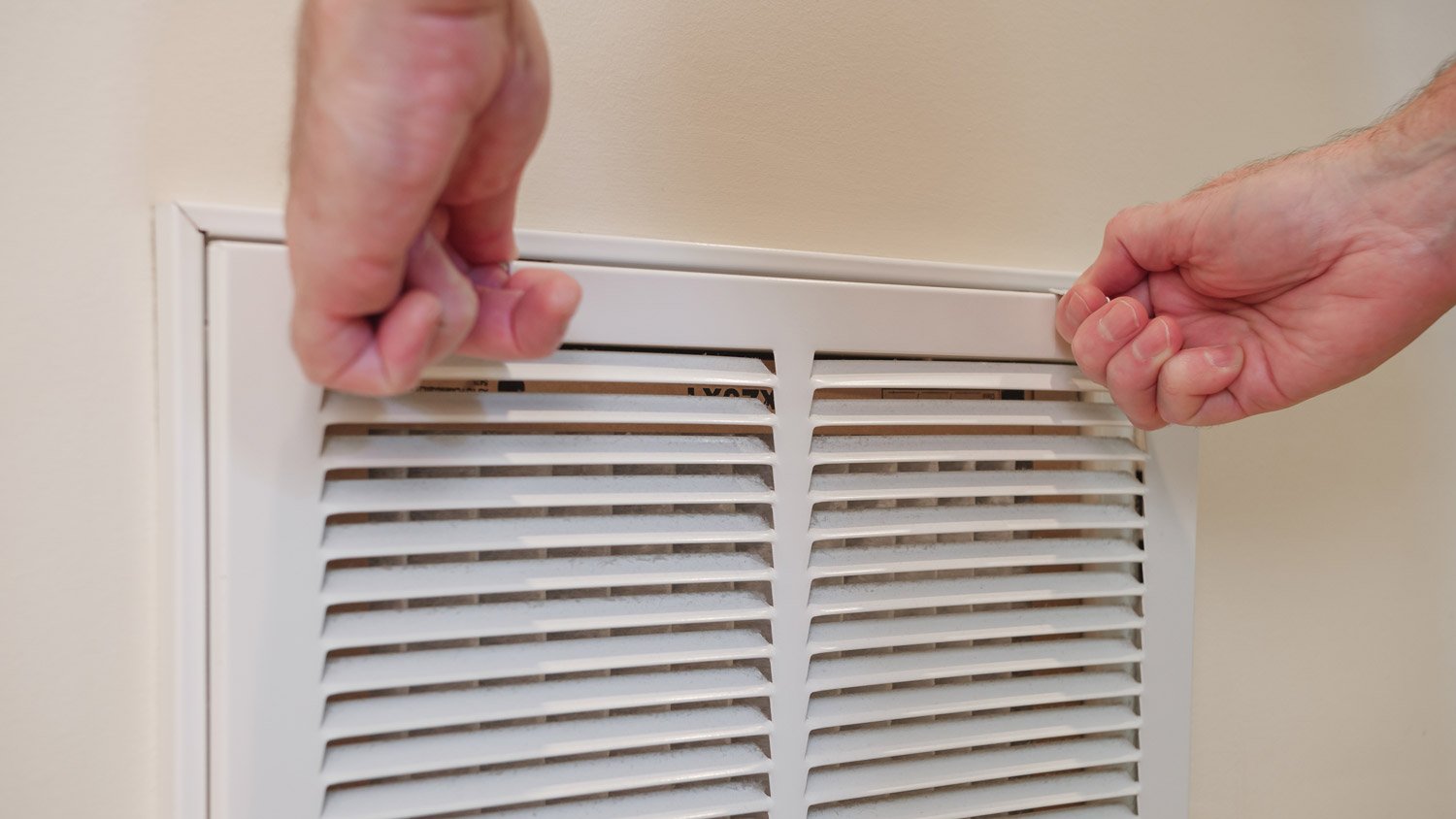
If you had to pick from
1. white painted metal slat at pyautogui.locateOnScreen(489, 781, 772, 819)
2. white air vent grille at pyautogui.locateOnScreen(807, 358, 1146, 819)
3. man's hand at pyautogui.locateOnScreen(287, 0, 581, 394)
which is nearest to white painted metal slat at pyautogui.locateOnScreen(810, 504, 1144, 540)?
white air vent grille at pyautogui.locateOnScreen(807, 358, 1146, 819)

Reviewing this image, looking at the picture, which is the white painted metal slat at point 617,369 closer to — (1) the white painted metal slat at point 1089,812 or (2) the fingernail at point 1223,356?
(2) the fingernail at point 1223,356

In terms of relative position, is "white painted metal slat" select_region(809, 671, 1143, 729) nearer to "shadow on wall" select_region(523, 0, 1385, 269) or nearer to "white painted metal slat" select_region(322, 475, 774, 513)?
"white painted metal slat" select_region(322, 475, 774, 513)

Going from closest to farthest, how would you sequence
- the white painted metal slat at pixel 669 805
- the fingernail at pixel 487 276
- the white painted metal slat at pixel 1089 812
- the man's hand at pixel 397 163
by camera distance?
the man's hand at pixel 397 163 < the fingernail at pixel 487 276 < the white painted metal slat at pixel 669 805 < the white painted metal slat at pixel 1089 812

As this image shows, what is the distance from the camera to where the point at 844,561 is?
2.11ft

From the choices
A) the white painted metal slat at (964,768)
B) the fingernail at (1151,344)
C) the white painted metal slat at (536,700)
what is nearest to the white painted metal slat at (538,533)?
the white painted metal slat at (536,700)

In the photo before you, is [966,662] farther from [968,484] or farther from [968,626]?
→ [968,484]

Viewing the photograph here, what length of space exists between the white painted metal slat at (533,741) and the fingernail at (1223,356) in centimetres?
46

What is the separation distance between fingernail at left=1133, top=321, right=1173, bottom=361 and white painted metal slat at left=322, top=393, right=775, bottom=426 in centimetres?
30

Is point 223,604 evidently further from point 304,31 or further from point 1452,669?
point 1452,669

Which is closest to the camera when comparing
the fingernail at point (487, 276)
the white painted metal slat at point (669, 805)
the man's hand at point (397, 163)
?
the man's hand at point (397, 163)

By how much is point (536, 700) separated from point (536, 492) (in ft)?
0.49

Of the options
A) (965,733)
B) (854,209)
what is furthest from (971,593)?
(854,209)

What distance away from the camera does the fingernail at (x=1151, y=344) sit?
634mm

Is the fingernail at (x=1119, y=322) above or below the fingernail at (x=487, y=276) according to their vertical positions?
below
